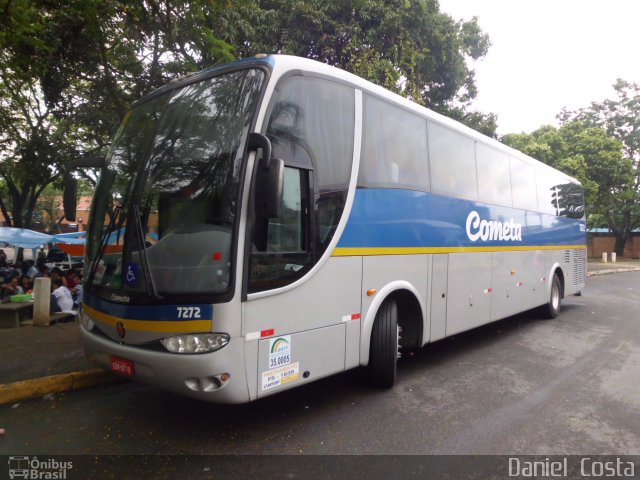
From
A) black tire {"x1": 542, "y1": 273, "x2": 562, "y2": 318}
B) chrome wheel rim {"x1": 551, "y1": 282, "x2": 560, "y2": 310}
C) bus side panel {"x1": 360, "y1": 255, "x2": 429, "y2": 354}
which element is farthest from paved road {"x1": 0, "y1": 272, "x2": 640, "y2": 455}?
chrome wheel rim {"x1": 551, "y1": 282, "x2": 560, "y2": 310}

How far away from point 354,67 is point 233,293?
9.64 m

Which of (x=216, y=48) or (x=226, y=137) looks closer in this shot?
(x=226, y=137)

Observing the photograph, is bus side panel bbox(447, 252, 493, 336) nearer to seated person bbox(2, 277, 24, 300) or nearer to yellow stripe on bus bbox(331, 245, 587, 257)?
yellow stripe on bus bbox(331, 245, 587, 257)

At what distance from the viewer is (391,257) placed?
15.6 ft

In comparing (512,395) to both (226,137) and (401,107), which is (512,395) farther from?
(226,137)

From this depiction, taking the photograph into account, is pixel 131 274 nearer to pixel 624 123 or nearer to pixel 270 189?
pixel 270 189

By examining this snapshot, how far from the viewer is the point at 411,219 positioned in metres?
5.04

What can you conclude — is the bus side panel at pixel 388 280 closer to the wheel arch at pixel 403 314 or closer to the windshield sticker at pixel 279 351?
the wheel arch at pixel 403 314

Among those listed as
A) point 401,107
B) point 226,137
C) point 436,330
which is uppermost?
point 401,107

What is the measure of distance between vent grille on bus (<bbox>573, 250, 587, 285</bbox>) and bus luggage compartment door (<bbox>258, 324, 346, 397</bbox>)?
8.89 meters

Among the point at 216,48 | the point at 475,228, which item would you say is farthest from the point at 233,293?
the point at 216,48

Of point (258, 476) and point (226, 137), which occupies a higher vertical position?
point (226, 137)

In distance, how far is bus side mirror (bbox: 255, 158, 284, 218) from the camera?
3191 mm

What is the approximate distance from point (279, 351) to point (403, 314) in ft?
7.55
